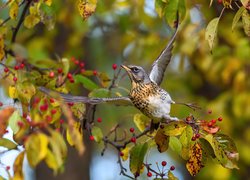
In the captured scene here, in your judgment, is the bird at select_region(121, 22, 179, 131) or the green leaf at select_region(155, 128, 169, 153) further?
the bird at select_region(121, 22, 179, 131)

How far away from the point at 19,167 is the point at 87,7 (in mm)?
1020

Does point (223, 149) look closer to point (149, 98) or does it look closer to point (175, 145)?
point (175, 145)

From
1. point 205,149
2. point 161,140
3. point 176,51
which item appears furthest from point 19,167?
point 176,51

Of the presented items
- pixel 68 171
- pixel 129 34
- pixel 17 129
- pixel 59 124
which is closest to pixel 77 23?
pixel 129 34

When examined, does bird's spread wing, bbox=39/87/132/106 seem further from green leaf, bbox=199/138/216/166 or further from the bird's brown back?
green leaf, bbox=199/138/216/166

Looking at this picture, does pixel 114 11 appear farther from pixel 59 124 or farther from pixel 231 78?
pixel 59 124

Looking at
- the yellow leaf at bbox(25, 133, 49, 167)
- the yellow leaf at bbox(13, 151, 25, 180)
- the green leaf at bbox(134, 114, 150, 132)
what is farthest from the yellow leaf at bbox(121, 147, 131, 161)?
the yellow leaf at bbox(25, 133, 49, 167)

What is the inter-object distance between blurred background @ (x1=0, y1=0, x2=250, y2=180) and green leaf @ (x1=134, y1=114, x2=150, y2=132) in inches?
83.5

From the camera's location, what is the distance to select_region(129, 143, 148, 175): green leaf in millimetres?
3465

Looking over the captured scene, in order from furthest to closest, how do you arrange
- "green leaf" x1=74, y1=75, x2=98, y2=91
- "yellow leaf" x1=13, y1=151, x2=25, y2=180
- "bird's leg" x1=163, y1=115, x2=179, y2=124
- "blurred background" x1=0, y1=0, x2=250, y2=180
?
"blurred background" x1=0, y1=0, x2=250, y2=180
"green leaf" x1=74, y1=75, x2=98, y2=91
"bird's leg" x1=163, y1=115, x2=179, y2=124
"yellow leaf" x1=13, y1=151, x2=25, y2=180

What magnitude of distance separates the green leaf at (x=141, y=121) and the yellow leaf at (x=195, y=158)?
0.62 metres

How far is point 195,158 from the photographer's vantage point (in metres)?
3.21

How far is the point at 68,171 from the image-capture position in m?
6.86

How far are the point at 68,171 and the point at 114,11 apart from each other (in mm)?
1745
